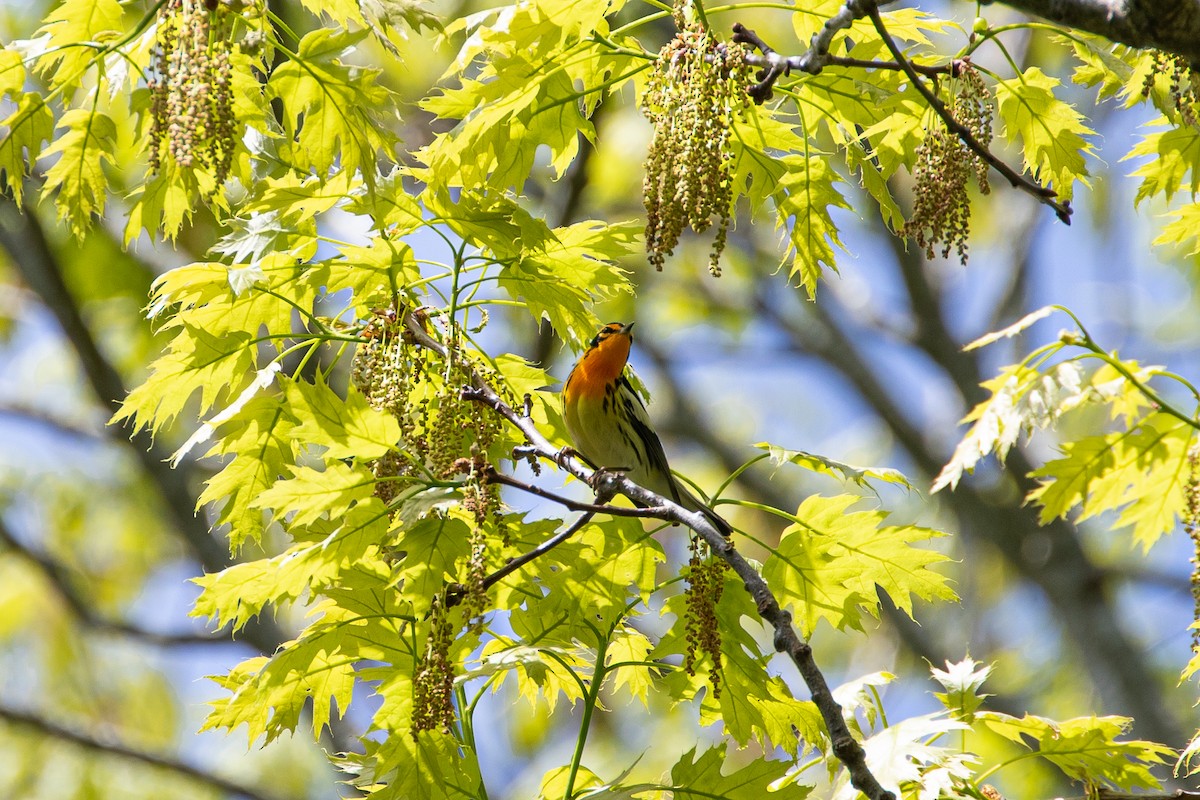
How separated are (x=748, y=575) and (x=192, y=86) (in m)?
1.57

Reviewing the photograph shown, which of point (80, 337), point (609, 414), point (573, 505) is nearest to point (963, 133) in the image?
point (573, 505)

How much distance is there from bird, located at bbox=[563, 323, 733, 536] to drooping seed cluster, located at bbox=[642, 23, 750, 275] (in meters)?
2.30

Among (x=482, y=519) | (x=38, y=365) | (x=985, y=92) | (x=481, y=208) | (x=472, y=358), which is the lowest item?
(x=38, y=365)

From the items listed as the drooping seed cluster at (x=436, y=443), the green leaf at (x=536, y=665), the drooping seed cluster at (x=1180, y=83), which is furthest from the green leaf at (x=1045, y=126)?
the green leaf at (x=536, y=665)

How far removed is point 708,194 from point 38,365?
10439mm

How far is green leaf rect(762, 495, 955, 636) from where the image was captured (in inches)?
111

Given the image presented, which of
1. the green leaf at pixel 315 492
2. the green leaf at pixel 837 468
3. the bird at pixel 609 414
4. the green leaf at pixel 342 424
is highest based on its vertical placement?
the green leaf at pixel 342 424

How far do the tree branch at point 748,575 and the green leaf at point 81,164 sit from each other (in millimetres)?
973

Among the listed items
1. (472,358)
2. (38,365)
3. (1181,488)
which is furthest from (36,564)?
(1181,488)

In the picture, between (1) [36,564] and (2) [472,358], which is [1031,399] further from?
(1) [36,564]

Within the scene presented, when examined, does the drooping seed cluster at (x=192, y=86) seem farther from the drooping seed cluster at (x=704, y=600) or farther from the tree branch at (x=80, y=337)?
the tree branch at (x=80, y=337)

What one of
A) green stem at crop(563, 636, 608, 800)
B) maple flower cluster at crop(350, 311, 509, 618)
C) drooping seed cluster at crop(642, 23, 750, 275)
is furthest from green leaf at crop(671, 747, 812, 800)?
drooping seed cluster at crop(642, 23, 750, 275)

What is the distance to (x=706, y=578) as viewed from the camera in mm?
2576

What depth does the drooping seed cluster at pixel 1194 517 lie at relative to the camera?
2.76 meters
